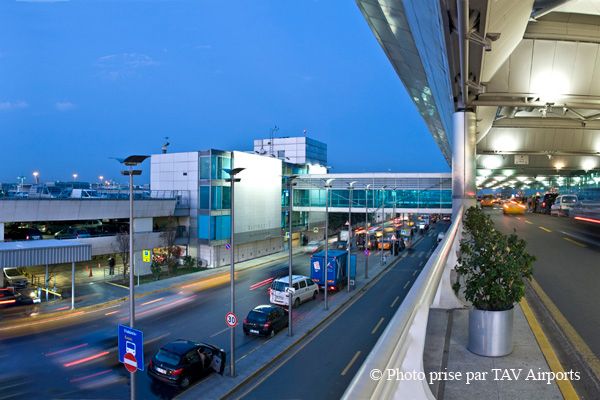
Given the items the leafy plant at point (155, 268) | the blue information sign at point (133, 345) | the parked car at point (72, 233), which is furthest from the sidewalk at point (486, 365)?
the parked car at point (72, 233)

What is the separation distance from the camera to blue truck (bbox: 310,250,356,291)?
2955 centimetres

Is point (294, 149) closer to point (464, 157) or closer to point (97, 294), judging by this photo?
point (97, 294)

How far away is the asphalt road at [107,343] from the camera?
13.9 metres

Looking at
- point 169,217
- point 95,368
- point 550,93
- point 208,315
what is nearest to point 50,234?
point 169,217

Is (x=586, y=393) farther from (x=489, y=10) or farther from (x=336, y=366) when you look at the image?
(x=336, y=366)

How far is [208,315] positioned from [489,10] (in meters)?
21.2

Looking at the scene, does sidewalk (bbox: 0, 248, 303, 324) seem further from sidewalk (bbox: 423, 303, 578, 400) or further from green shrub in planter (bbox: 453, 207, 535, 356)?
green shrub in planter (bbox: 453, 207, 535, 356)

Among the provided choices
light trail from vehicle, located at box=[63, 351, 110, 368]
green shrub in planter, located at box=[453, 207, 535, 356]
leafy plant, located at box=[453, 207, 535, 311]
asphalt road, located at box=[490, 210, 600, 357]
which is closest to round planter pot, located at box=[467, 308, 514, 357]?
green shrub in planter, located at box=[453, 207, 535, 356]

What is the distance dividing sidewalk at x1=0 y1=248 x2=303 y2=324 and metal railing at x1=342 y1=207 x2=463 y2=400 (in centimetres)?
2550

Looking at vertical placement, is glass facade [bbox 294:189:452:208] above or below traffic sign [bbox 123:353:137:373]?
above

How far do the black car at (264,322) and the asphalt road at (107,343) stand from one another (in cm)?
45

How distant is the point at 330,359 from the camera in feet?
54.6

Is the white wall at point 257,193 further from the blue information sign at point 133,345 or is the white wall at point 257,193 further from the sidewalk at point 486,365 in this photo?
the sidewalk at point 486,365

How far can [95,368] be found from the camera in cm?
1557
